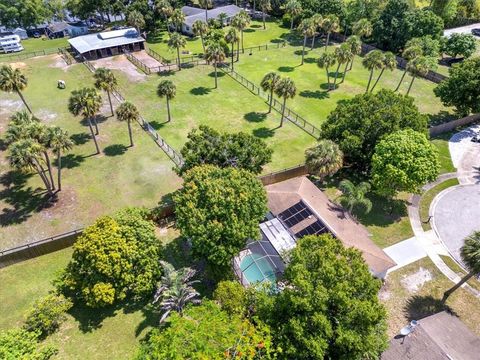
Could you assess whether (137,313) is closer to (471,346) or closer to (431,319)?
(431,319)

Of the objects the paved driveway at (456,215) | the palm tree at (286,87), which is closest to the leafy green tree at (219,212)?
the paved driveway at (456,215)

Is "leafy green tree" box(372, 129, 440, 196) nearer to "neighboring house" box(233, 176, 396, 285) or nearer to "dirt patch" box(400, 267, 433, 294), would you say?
"neighboring house" box(233, 176, 396, 285)

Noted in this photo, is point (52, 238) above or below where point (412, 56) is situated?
below

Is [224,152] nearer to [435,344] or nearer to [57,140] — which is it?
[57,140]

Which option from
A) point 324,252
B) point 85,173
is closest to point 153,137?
point 85,173

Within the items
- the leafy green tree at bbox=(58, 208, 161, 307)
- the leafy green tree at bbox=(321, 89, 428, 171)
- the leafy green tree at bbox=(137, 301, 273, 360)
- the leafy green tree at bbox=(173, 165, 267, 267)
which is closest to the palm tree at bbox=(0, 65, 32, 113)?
the leafy green tree at bbox=(58, 208, 161, 307)

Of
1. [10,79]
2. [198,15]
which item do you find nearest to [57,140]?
[10,79]

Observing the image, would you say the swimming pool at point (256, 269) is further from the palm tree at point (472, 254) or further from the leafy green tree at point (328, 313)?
the palm tree at point (472, 254)
